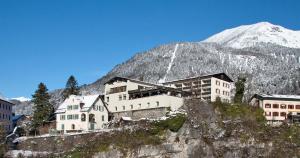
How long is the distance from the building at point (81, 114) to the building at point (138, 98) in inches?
154

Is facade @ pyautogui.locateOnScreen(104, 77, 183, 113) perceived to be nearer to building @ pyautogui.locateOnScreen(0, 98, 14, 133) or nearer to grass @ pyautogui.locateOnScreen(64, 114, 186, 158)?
grass @ pyautogui.locateOnScreen(64, 114, 186, 158)

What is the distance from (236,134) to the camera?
102500 mm

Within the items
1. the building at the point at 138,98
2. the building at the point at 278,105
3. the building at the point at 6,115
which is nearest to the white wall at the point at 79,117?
the building at the point at 138,98

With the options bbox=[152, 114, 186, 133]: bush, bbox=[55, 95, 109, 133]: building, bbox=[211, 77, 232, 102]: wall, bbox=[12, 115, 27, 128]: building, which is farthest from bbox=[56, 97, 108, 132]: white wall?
bbox=[211, 77, 232, 102]: wall

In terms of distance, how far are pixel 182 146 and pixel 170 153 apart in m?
2.88

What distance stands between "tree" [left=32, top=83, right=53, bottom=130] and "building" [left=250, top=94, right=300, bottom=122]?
50.1 metres

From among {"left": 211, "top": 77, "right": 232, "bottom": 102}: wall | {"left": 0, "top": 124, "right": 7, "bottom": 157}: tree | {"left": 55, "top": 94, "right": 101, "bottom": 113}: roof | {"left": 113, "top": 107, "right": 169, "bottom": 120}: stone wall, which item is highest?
{"left": 211, "top": 77, "right": 232, "bottom": 102}: wall

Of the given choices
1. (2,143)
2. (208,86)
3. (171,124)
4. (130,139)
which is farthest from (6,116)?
(208,86)

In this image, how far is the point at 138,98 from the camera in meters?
116

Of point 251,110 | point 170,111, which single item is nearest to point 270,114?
point 251,110

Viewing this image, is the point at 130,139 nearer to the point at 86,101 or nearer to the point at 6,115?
the point at 86,101

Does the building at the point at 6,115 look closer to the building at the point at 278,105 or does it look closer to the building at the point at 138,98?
the building at the point at 138,98

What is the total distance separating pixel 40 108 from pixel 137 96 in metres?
24.5

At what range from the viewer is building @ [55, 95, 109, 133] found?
117 metres
